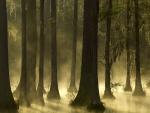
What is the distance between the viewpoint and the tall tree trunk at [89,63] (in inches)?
742

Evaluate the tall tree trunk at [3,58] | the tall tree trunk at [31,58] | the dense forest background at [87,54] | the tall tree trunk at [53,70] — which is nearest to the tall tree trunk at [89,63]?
the dense forest background at [87,54]

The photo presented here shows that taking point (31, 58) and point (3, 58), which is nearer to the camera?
point (3, 58)

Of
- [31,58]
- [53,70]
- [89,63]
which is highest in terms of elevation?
[89,63]

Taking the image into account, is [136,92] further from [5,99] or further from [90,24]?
[5,99]

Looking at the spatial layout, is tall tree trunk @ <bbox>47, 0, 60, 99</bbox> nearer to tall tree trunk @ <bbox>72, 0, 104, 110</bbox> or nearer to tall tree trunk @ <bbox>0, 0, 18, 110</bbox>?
tall tree trunk @ <bbox>72, 0, 104, 110</bbox>

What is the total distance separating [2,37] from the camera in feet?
59.2

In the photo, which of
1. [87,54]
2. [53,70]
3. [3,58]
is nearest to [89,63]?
[87,54]

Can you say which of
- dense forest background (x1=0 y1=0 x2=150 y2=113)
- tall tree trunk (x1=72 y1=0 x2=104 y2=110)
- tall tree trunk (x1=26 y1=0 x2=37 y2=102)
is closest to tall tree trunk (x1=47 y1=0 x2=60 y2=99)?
dense forest background (x1=0 y1=0 x2=150 y2=113)

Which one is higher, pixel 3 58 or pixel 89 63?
pixel 3 58

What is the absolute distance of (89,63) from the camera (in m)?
19.5

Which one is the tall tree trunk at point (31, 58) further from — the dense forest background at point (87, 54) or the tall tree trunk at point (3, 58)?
the tall tree trunk at point (3, 58)

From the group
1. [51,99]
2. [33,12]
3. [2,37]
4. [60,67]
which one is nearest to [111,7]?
[33,12]

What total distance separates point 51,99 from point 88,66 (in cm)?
712

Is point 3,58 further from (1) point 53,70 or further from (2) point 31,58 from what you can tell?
(1) point 53,70
